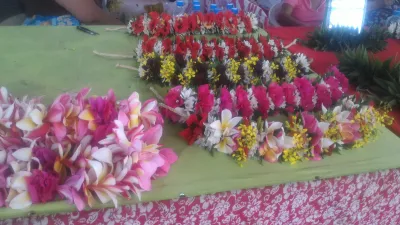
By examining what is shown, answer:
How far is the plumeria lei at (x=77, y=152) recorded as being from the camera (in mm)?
697

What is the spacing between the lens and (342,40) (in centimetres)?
167

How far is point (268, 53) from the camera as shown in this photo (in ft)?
4.56

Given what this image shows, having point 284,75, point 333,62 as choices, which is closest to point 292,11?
point 333,62

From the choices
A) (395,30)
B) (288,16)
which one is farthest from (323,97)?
(288,16)

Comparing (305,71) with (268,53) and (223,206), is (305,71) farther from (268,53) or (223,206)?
(223,206)

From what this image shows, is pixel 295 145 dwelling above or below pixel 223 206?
above

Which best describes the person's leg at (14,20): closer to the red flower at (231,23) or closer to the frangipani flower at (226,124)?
the red flower at (231,23)

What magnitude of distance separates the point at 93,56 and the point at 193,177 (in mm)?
811

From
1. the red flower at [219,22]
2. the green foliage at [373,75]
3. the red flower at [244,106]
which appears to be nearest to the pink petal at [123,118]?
the red flower at [244,106]

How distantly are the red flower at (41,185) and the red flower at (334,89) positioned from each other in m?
0.78

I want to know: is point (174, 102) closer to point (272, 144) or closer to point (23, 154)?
point (272, 144)

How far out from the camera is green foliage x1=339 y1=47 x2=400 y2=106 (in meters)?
1.22

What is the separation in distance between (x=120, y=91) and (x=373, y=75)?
0.90 metres

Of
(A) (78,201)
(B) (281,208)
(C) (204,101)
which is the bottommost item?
(B) (281,208)
